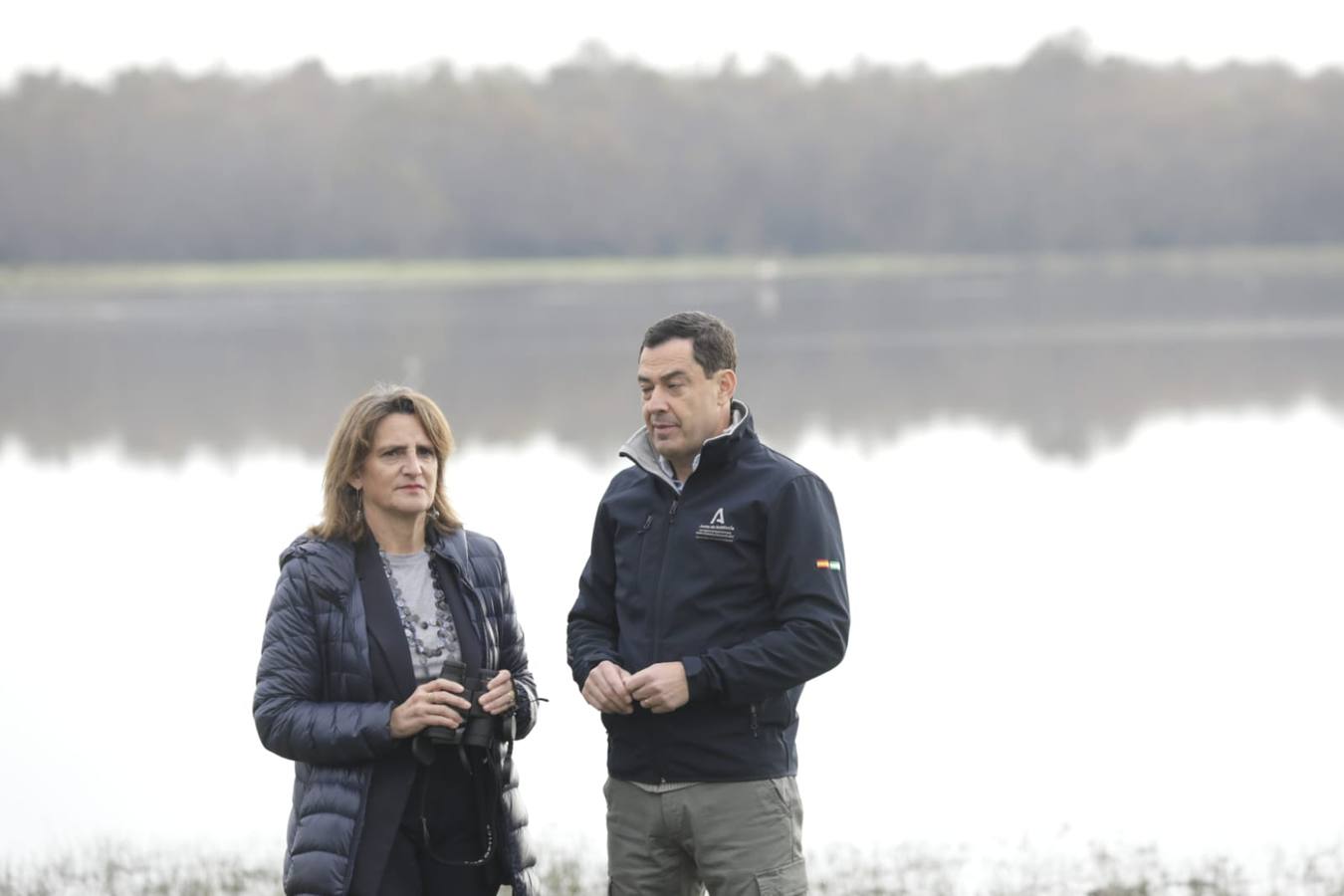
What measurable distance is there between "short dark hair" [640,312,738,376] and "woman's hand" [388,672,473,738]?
2.47ft

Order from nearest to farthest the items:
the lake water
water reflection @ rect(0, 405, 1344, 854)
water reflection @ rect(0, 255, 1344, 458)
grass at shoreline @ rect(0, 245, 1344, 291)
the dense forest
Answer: water reflection @ rect(0, 405, 1344, 854)
the lake water
water reflection @ rect(0, 255, 1344, 458)
grass at shoreline @ rect(0, 245, 1344, 291)
the dense forest

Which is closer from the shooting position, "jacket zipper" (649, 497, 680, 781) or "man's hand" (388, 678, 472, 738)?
"man's hand" (388, 678, 472, 738)

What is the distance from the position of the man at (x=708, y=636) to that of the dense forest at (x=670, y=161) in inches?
4055

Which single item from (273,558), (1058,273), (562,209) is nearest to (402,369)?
(273,558)

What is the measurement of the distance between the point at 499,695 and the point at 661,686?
1.03 ft

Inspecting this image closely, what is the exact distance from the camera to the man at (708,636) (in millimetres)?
3535

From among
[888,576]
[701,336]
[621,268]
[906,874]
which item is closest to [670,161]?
[621,268]

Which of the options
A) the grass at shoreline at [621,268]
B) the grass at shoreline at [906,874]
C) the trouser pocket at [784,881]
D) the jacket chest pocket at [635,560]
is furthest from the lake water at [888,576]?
the grass at shoreline at [621,268]

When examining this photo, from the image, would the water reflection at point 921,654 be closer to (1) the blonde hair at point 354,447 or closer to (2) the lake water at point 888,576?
(2) the lake water at point 888,576

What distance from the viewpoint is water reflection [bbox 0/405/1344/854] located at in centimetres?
698

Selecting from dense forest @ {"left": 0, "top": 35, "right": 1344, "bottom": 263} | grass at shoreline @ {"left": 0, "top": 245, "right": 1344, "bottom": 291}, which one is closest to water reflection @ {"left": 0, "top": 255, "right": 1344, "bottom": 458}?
grass at shoreline @ {"left": 0, "top": 245, "right": 1344, "bottom": 291}

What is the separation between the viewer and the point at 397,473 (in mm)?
3660

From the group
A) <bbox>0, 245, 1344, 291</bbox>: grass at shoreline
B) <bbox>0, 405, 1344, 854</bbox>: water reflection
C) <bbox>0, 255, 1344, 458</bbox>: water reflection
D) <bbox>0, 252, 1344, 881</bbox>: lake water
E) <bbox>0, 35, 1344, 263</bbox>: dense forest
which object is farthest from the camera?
<bbox>0, 35, 1344, 263</bbox>: dense forest

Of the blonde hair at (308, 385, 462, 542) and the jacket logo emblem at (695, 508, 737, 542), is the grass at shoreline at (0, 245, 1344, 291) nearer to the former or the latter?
the blonde hair at (308, 385, 462, 542)
